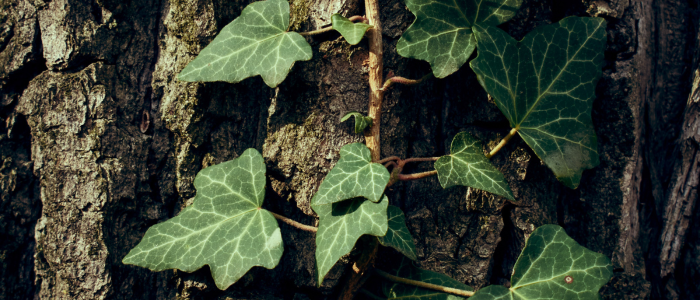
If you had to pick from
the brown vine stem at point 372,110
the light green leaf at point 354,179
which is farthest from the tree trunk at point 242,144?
the light green leaf at point 354,179

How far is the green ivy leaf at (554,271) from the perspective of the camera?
1.12 meters

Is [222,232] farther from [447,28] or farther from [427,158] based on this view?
[447,28]

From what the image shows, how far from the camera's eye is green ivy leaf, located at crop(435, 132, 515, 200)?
1107 millimetres

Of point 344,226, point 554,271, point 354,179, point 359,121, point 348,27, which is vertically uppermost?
point 348,27

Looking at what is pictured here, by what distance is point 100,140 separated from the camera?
1.26 metres

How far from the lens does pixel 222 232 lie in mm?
1198

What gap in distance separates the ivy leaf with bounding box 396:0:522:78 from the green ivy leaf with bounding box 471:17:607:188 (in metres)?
0.05

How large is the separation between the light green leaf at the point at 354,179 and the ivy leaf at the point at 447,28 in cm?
36

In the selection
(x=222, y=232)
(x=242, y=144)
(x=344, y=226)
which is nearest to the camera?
(x=344, y=226)

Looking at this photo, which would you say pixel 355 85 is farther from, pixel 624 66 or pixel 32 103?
pixel 32 103

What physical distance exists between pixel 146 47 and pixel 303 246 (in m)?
0.94

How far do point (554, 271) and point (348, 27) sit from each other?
39.6 inches

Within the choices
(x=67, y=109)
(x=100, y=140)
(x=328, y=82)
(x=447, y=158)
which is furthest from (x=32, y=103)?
(x=447, y=158)

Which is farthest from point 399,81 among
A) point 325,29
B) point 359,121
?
point 325,29
